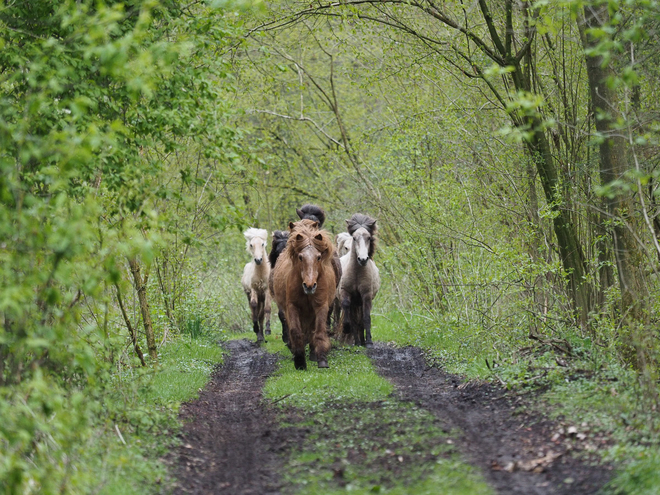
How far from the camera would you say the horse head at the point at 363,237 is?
1305cm

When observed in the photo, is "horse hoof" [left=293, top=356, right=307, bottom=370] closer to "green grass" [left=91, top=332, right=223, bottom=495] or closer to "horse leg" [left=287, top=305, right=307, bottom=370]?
"horse leg" [left=287, top=305, right=307, bottom=370]

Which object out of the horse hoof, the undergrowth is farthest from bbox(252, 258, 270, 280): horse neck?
the horse hoof

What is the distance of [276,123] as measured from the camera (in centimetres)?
2297

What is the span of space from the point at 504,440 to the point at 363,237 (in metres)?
7.41

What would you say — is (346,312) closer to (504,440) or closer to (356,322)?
(356,322)

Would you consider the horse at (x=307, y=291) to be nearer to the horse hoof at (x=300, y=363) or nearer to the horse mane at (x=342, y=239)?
the horse hoof at (x=300, y=363)

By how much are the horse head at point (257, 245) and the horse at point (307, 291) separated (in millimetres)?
4198

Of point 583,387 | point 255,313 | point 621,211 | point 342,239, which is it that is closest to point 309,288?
point 583,387

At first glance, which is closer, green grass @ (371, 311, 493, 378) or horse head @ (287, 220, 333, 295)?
green grass @ (371, 311, 493, 378)

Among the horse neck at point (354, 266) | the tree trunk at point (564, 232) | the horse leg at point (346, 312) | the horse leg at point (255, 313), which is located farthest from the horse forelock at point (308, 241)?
the horse leg at point (255, 313)

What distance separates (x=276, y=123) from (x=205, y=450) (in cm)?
1743

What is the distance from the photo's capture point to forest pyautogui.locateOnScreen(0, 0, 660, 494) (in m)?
4.91

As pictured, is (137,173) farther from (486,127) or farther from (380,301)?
(380,301)

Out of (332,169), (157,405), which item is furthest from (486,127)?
(332,169)
